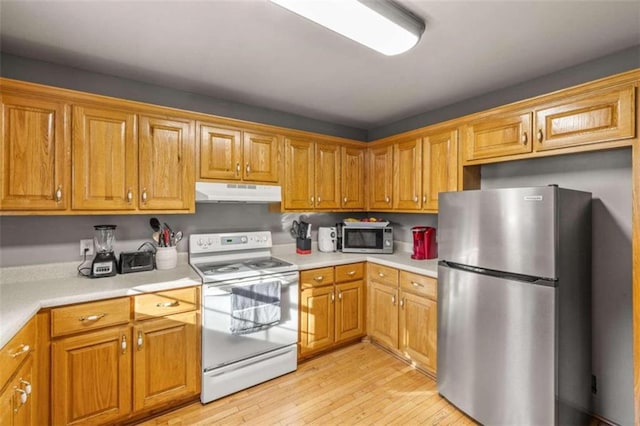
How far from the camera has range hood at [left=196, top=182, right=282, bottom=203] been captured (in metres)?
2.39

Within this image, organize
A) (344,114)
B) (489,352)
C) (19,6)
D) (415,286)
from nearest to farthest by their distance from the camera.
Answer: (19,6) → (489,352) → (415,286) → (344,114)

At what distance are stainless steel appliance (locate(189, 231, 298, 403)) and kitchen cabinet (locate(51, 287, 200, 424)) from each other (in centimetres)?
11

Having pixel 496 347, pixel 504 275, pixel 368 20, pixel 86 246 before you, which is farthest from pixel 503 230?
pixel 86 246

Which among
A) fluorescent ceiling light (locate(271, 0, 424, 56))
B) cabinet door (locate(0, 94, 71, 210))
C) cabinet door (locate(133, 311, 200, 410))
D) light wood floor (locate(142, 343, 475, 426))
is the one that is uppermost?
fluorescent ceiling light (locate(271, 0, 424, 56))

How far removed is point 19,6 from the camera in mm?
1522

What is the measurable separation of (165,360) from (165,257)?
763mm

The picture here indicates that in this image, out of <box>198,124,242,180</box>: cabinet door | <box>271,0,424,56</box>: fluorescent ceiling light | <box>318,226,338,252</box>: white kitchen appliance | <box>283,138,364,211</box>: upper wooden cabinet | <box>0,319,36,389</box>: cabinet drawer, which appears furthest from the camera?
<box>318,226,338,252</box>: white kitchen appliance

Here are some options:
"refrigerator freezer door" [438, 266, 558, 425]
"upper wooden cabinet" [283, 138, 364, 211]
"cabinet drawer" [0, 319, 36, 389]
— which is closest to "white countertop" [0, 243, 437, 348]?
"cabinet drawer" [0, 319, 36, 389]

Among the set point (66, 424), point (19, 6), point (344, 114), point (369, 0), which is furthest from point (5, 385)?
point (344, 114)

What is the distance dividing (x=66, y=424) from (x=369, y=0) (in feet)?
9.17

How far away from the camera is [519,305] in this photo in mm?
1714

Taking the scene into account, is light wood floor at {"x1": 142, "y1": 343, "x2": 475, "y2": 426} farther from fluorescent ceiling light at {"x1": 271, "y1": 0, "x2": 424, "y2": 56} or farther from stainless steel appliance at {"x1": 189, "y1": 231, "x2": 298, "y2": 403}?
fluorescent ceiling light at {"x1": 271, "y1": 0, "x2": 424, "y2": 56}

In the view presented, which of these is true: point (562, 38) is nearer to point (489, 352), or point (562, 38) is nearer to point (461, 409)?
point (489, 352)

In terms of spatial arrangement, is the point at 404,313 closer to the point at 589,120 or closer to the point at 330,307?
the point at 330,307
